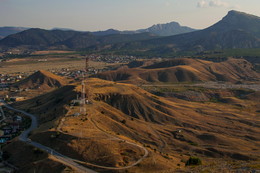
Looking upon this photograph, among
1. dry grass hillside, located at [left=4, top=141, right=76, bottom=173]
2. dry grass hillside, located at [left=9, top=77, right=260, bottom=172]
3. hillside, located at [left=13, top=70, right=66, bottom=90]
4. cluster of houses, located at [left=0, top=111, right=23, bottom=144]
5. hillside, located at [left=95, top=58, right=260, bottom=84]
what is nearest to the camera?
dry grass hillside, located at [left=4, top=141, right=76, bottom=173]

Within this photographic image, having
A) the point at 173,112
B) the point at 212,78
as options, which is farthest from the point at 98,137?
the point at 212,78

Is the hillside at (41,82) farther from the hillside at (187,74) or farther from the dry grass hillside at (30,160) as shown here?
the dry grass hillside at (30,160)

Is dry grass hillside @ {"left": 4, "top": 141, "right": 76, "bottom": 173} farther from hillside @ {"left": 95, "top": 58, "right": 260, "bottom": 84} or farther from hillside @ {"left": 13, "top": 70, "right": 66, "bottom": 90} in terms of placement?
hillside @ {"left": 95, "top": 58, "right": 260, "bottom": 84}

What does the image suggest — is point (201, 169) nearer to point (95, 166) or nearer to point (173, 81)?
point (95, 166)

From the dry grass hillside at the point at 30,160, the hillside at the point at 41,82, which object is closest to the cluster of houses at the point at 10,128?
the dry grass hillside at the point at 30,160

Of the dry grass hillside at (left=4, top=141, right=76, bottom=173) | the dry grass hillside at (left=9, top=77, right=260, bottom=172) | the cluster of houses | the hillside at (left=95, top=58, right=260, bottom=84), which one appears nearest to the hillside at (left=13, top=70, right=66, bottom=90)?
the hillside at (left=95, top=58, right=260, bottom=84)

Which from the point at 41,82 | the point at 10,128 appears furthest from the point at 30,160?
the point at 41,82

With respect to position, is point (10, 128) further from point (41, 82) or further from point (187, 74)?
point (187, 74)

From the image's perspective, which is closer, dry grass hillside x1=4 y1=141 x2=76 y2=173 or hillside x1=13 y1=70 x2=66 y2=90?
dry grass hillside x1=4 y1=141 x2=76 y2=173
